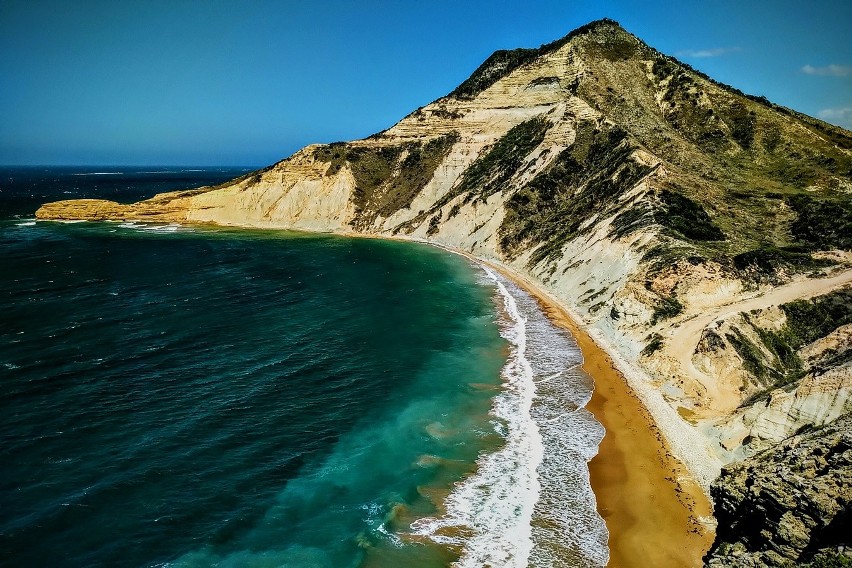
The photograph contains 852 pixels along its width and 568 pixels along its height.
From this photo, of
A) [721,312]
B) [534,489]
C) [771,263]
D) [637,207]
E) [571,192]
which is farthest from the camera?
[571,192]

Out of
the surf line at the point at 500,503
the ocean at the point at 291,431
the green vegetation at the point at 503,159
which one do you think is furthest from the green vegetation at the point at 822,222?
the green vegetation at the point at 503,159

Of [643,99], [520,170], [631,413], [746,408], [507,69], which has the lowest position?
[631,413]

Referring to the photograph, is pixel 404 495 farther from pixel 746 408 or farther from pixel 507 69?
pixel 507 69

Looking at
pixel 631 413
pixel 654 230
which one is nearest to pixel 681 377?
pixel 631 413

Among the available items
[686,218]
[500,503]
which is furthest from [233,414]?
[686,218]

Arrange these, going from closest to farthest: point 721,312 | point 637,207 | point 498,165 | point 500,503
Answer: point 500,503
point 721,312
point 637,207
point 498,165

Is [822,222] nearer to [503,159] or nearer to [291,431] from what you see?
[291,431]

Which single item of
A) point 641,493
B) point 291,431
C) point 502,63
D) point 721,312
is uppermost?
point 502,63
